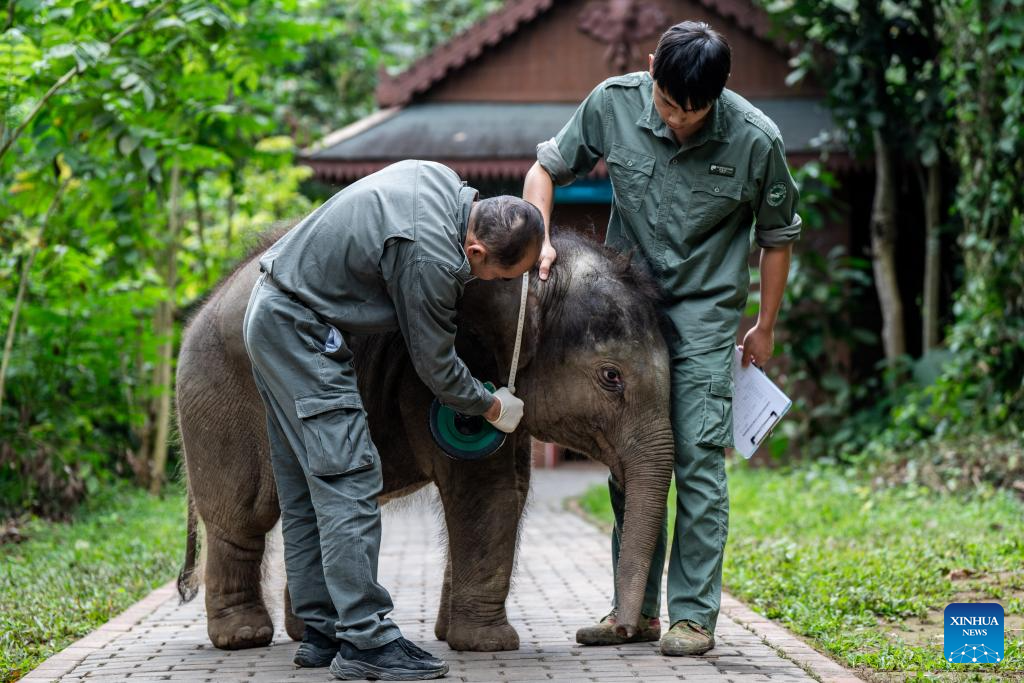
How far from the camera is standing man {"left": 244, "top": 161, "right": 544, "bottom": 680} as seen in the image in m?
4.35

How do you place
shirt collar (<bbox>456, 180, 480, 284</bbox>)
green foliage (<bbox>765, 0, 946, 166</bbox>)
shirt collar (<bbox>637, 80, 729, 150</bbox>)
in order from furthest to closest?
green foliage (<bbox>765, 0, 946, 166</bbox>) → shirt collar (<bbox>637, 80, 729, 150</bbox>) → shirt collar (<bbox>456, 180, 480, 284</bbox>)

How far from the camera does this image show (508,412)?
15.5ft

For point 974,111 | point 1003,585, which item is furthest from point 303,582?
point 974,111

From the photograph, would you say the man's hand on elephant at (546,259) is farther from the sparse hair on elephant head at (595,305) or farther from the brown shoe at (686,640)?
the brown shoe at (686,640)

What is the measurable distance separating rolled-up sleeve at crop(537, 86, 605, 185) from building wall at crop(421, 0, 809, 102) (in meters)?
9.64

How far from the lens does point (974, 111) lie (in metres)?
10.8

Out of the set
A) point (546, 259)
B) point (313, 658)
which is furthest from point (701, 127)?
point (313, 658)

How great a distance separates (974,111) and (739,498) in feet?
12.2

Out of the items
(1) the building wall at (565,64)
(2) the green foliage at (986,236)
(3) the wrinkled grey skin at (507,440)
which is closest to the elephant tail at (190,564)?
(3) the wrinkled grey skin at (507,440)

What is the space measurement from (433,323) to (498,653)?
4.57 ft

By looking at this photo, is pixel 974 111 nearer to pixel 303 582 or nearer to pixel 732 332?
pixel 732 332

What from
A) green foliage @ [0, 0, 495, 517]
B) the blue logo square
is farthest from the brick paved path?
green foliage @ [0, 0, 495, 517]

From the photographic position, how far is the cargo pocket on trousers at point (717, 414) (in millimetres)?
4930

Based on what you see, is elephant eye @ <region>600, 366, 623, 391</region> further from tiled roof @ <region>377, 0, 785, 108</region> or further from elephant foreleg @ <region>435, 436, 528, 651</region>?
tiled roof @ <region>377, 0, 785, 108</region>
